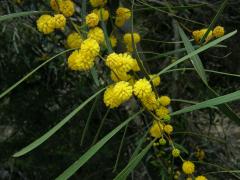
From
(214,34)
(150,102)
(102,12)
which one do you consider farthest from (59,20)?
(214,34)

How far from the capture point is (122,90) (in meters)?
0.97

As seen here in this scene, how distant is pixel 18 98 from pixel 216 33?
1.69 m

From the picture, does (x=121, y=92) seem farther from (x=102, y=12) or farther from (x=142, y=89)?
(x=102, y=12)

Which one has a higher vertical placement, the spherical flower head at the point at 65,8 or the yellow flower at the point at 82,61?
the spherical flower head at the point at 65,8

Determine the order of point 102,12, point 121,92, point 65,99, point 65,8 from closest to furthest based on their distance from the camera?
point 121,92, point 65,8, point 102,12, point 65,99

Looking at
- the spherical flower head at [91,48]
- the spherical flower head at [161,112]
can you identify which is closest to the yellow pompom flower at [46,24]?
the spherical flower head at [91,48]

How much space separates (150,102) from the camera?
3.46ft

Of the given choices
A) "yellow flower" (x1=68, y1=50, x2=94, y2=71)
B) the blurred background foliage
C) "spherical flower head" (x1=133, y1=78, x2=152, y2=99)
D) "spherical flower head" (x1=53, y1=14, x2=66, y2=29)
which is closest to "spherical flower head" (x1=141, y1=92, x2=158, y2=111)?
"spherical flower head" (x1=133, y1=78, x2=152, y2=99)

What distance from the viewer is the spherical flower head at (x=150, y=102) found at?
1.04m

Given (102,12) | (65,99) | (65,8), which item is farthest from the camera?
(65,99)

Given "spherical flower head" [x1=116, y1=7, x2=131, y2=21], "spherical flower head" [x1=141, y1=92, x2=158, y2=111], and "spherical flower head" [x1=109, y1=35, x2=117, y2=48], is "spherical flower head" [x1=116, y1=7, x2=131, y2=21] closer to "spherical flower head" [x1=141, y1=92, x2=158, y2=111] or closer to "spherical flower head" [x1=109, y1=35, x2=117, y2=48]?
"spherical flower head" [x1=109, y1=35, x2=117, y2=48]

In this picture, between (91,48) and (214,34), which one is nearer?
(91,48)

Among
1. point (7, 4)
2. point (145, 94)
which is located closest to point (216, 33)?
point (145, 94)

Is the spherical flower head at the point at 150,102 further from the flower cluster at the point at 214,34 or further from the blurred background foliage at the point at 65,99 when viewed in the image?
the blurred background foliage at the point at 65,99
